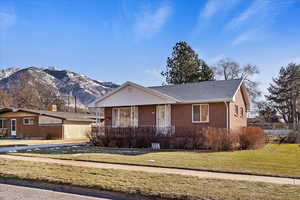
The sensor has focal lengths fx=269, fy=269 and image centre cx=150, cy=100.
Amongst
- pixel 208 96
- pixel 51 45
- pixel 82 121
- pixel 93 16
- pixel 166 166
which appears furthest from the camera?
pixel 82 121

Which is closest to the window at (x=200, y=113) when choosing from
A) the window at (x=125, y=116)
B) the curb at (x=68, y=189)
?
the window at (x=125, y=116)

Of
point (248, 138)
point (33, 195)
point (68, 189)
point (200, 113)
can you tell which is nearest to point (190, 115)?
point (200, 113)

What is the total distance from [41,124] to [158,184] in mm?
26820

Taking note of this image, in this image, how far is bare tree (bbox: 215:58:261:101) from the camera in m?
43.9

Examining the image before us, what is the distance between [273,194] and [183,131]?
35.9 feet

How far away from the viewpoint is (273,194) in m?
5.66

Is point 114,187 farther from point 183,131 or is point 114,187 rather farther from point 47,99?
point 47,99

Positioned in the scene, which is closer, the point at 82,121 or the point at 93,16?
the point at 93,16

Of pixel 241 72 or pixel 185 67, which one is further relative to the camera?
pixel 241 72

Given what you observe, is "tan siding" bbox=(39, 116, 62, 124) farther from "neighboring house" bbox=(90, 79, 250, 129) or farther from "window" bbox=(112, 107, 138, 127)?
"window" bbox=(112, 107, 138, 127)

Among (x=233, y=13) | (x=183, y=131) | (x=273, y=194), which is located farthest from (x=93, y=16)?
(x=273, y=194)

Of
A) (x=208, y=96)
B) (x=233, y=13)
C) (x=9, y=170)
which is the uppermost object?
(x=233, y=13)

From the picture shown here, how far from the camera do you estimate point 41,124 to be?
99.5 ft

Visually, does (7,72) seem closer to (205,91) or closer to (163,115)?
(163,115)
